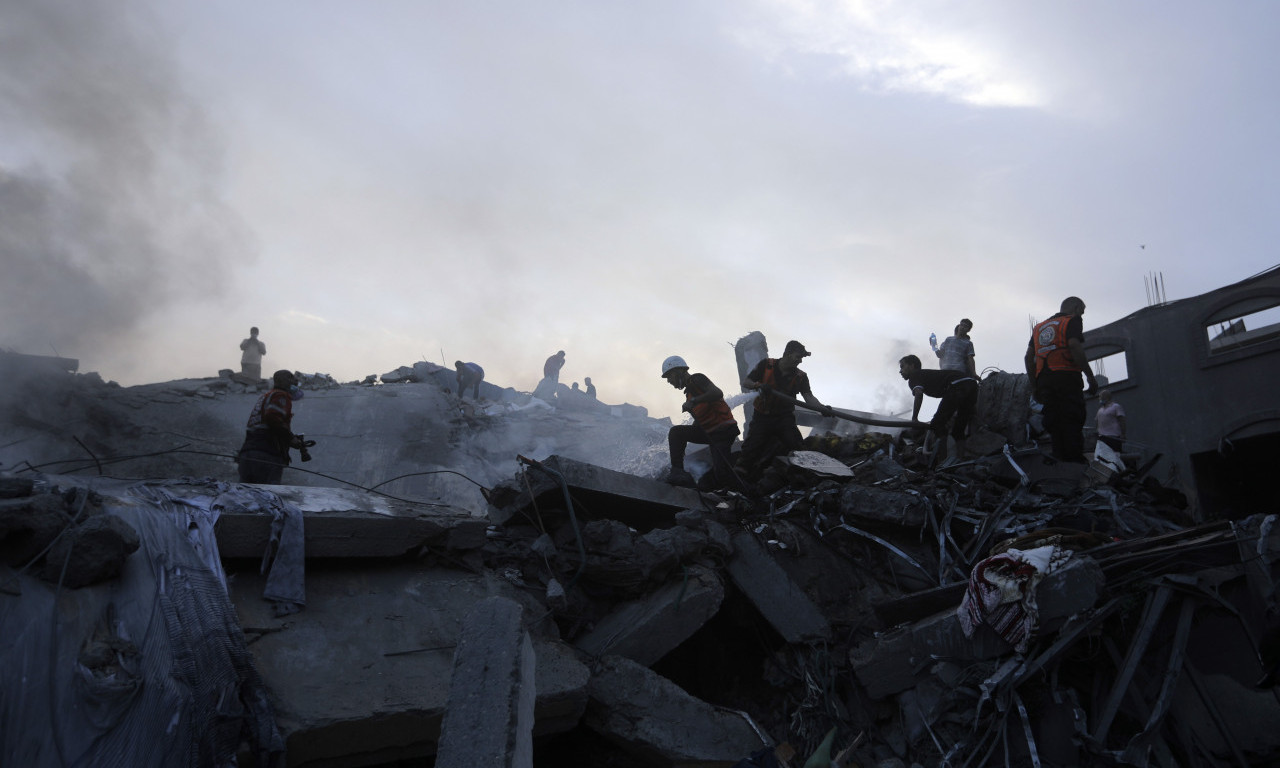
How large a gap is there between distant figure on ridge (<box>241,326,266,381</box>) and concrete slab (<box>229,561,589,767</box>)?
37.9 ft

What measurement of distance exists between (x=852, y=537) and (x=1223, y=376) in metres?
14.1

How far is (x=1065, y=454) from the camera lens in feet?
20.8

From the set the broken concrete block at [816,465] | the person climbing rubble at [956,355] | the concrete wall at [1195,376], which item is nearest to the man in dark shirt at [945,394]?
the person climbing rubble at [956,355]

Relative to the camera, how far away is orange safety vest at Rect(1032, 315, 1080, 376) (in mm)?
6195

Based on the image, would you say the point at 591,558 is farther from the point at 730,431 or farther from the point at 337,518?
the point at 730,431

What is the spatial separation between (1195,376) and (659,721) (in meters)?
16.5

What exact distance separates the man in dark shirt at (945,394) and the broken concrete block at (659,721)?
4.12 m

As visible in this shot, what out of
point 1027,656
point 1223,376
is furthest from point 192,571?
point 1223,376

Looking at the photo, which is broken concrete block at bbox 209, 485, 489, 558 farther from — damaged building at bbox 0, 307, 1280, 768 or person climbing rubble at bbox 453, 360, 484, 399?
person climbing rubble at bbox 453, 360, 484, 399

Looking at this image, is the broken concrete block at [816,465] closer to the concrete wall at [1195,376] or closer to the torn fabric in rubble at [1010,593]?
the torn fabric in rubble at [1010,593]

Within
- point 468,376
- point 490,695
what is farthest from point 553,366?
point 490,695

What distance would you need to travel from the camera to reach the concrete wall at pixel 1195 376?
48.3ft

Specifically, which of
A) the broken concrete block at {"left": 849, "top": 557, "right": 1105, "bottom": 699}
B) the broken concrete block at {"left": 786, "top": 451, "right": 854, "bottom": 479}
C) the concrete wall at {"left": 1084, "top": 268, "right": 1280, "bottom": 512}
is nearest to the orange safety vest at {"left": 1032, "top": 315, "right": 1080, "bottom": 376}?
the broken concrete block at {"left": 786, "top": 451, "right": 854, "bottom": 479}

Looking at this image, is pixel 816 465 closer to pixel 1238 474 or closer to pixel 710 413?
pixel 710 413
